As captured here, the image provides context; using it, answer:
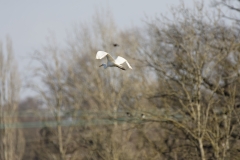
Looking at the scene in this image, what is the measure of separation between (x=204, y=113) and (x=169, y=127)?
3163 mm

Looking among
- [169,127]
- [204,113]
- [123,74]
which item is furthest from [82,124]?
[204,113]

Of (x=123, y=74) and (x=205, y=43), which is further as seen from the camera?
(x=123, y=74)

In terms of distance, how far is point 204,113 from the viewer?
25172 mm

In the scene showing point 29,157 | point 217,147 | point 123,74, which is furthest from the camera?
point 29,157

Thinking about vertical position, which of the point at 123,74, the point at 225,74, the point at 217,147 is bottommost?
the point at 217,147

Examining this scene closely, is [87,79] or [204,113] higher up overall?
[87,79]

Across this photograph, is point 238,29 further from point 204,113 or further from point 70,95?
point 70,95

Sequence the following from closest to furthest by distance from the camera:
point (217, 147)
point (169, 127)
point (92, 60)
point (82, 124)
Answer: point (217, 147) → point (169, 127) → point (82, 124) → point (92, 60)

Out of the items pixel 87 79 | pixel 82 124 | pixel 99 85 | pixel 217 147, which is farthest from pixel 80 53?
pixel 217 147

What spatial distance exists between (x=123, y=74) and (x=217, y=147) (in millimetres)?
27026

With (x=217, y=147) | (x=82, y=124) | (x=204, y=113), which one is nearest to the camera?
(x=217, y=147)

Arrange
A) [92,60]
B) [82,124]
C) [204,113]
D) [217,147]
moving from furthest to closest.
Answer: [92,60], [82,124], [204,113], [217,147]

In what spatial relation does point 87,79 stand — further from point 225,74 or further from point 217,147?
point 217,147

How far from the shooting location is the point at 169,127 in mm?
28156
